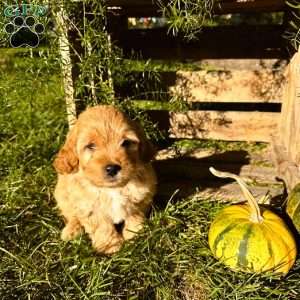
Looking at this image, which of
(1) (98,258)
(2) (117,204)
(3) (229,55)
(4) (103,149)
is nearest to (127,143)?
(4) (103,149)

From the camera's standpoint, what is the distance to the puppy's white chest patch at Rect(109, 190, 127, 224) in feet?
8.86

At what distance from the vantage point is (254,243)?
2375 millimetres

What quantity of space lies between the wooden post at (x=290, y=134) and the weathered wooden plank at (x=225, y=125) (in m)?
0.16

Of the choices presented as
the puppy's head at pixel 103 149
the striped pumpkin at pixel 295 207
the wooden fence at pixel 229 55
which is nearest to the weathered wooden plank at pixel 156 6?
the wooden fence at pixel 229 55

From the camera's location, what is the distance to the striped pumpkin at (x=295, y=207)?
258cm

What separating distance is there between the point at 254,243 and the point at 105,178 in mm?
937

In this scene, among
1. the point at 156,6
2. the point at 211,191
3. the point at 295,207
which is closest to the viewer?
the point at 295,207

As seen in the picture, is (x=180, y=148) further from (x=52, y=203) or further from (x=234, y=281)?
(x=234, y=281)

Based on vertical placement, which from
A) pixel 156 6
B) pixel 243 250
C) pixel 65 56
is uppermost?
pixel 156 6

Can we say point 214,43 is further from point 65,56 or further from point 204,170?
point 65,56

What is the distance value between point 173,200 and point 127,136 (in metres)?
0.98

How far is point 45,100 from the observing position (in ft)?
15.9

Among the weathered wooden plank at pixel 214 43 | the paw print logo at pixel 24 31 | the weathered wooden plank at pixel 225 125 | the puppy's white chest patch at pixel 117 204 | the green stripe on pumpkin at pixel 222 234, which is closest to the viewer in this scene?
the green stripe on pumpkin at pixel 222 234

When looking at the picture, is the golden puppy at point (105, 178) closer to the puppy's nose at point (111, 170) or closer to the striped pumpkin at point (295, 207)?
the puppy's nose at point (111, 170)
